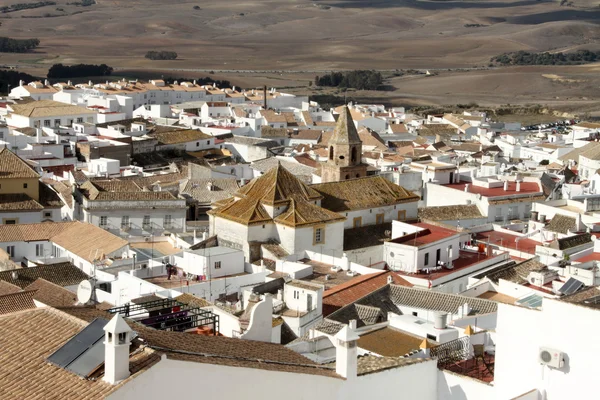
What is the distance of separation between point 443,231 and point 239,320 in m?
18.0

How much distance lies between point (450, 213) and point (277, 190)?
706 centimetres

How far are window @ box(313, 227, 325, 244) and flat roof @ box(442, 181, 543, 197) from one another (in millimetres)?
8352

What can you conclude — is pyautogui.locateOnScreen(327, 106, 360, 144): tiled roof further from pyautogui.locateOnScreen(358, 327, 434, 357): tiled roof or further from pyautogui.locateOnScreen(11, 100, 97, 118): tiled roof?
pyautogui.locateOnScreen(11, 100, 97, 118): tiled roof

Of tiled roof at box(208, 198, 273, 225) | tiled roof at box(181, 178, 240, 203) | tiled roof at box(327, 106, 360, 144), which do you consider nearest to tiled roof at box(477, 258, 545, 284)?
tiled roof at box(208, 198, 273, 225)

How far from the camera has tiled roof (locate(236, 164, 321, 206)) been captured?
95.2ft

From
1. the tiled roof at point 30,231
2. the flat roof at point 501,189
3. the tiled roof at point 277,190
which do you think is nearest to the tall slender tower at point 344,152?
the flat roof at point 501,189

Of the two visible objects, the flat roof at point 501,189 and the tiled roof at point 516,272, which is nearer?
the tiled roof at point 516,272

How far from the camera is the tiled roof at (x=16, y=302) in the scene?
721 inches

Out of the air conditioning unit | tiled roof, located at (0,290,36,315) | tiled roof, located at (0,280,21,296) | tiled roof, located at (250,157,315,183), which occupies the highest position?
the air conditioning unit

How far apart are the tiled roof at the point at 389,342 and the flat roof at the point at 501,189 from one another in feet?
61.0

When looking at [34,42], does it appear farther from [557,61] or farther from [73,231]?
[73,231]

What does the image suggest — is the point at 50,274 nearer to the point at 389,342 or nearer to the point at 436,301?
the point at 436,301

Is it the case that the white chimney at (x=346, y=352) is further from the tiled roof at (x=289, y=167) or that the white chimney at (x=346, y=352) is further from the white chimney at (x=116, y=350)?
the tiled roof at (x=289, y=167)

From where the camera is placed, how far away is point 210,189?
122 feet
